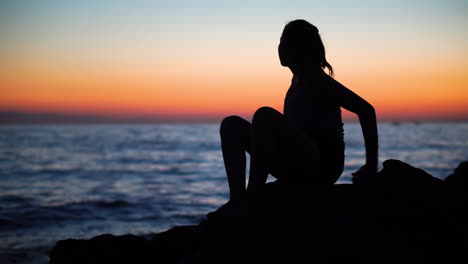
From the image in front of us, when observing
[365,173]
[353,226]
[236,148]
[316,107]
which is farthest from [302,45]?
[353,226]

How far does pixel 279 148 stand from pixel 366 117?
2.25 ft

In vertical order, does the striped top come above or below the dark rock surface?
above

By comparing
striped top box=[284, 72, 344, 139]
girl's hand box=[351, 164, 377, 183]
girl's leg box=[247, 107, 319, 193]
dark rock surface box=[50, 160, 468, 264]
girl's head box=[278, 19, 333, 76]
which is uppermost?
girl's head box=[278, 19, 333, 76]

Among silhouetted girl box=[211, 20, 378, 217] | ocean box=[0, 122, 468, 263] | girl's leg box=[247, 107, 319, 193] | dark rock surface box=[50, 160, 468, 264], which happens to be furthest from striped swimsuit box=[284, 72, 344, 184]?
ocean box=[0, 122, 468, 263]

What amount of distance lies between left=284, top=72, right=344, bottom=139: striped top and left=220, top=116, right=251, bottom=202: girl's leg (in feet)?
1.39

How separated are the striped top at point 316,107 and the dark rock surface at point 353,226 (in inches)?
19.6

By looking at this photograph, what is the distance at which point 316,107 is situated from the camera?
3.17 metres

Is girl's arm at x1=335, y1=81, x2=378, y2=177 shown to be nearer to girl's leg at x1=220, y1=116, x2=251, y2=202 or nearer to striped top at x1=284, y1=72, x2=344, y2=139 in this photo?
striped top at x1=284, y1=72, x2=344, y2=139

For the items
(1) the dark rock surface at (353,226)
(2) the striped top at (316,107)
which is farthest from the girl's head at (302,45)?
(1) the dark rock surface at (353,226)

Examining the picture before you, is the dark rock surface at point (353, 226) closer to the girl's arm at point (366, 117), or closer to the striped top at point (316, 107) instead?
the girl's arm at point (366, 117)

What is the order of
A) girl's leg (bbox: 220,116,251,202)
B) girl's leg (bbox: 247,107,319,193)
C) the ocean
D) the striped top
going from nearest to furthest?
girl's leg (bbox: 247,107,319,193), the striped top, girl's leg (bbox: 220,116,251,202), the ocean

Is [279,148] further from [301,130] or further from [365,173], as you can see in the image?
[365,173]

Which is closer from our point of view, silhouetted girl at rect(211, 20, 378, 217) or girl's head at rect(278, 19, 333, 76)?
silhouetted girl at rect(211, 20, 378, 217)

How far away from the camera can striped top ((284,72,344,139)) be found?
309cm
